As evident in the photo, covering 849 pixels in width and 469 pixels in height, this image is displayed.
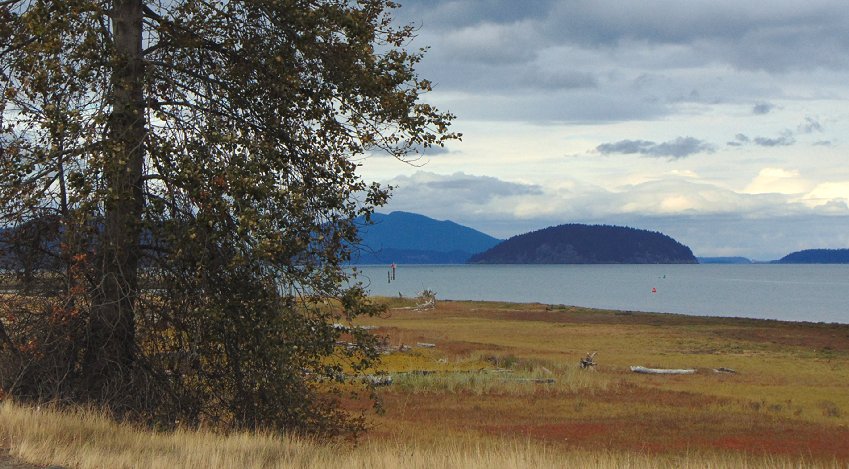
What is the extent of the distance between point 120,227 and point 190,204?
1.31 metres

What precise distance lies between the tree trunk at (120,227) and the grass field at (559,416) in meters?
1.96

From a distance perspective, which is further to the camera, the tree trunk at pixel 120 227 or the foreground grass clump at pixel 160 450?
the tree trunk at pixel 120 227

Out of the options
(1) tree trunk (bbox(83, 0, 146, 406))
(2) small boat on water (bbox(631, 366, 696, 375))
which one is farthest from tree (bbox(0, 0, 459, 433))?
(2) small boat on water (bbox(631, 366, 696, 375))

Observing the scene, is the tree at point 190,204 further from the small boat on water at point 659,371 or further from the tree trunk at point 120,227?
the small boat on water at point 659,371

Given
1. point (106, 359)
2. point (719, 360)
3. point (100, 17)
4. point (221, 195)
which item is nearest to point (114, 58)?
point (100, 17)

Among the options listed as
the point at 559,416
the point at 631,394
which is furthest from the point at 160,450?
the point at 631,394

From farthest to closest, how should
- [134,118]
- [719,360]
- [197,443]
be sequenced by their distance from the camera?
[719,360]
[134,118]
[197,443]

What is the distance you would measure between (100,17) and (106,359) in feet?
17.0

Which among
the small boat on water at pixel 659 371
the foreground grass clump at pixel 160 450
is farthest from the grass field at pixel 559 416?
the small boat on water at pixel 659 371

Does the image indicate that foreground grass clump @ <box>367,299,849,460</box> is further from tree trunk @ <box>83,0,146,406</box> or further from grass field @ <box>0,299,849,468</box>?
tree trunk @ <box>83,0,146,406</box>

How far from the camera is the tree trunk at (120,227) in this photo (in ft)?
40.3

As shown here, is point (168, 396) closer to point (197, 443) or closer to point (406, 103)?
point (197, 443)

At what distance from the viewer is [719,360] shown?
47250mm

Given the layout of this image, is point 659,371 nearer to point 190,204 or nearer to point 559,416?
point 559,416
